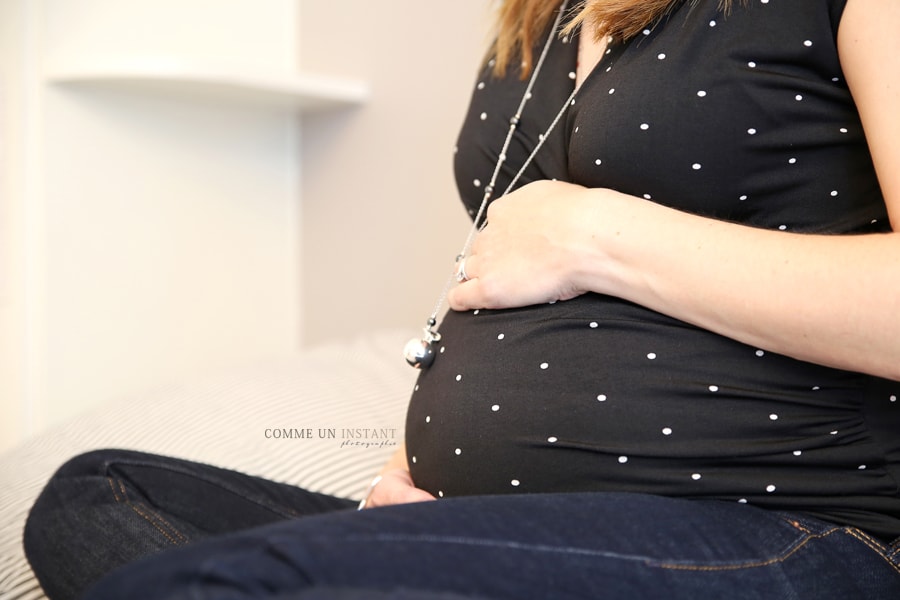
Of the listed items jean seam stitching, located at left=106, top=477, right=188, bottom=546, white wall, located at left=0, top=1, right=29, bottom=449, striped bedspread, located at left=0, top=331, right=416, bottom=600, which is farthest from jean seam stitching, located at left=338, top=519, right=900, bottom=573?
white wall, located at left=0, top=1, right=29, bottom=449

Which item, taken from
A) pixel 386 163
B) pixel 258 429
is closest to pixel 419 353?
pixel 258 429

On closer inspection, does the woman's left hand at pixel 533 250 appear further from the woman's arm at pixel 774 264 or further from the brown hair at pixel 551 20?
the brown hair at pixel 551 20

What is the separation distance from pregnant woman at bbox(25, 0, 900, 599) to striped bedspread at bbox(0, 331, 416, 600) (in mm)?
276

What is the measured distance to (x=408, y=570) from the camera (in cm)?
43

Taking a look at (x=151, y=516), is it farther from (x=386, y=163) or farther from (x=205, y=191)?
(x=205, y=191)

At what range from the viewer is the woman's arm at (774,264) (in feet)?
1.73

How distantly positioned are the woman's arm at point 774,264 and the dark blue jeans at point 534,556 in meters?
0.12

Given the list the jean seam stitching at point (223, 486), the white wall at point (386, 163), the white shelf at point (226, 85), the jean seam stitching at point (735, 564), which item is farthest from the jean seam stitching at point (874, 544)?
the white shelf at point (226, 85)

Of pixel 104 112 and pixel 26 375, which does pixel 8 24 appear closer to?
pixel 104 112

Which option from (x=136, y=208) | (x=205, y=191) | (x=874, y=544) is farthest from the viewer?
(x=205, y=191)

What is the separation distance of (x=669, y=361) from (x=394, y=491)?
0.25 metres

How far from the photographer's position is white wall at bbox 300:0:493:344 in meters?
1.66

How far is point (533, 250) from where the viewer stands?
0.66 meters

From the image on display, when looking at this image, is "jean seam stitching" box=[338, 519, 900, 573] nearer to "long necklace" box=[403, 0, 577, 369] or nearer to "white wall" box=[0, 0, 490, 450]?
"long necklace" box=[403, 0, 577, 369]
